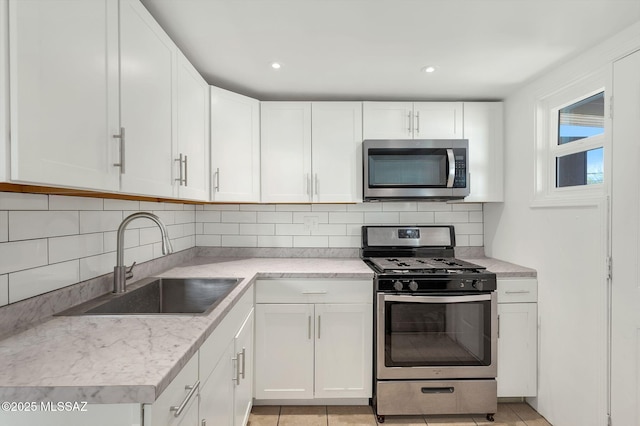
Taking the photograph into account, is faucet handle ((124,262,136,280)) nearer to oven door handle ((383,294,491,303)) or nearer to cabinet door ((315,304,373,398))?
cabinet door ((315,304,373,398))

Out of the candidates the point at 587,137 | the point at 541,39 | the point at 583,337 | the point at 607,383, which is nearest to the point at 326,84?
the point at 541,39

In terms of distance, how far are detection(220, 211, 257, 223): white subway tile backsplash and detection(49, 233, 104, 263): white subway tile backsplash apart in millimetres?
1221

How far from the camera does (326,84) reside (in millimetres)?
2291

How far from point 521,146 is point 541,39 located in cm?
81

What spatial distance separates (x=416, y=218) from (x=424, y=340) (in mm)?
1041

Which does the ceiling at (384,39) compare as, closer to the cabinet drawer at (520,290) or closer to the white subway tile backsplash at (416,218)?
the white subway tile backsplash at (416,218)

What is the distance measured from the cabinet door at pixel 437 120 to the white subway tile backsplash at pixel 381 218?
2.19 feet

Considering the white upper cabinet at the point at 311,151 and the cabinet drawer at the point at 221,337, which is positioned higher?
the white upper cabinet at the point at 311,151

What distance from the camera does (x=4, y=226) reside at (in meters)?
1.08

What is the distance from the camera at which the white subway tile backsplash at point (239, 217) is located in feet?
9.08

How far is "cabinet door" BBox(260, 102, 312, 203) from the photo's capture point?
8.14 feet

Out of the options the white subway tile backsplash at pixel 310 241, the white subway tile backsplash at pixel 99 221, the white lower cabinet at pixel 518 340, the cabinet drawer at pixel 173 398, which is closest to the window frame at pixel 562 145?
the white lower cabinet at pixel 518 340

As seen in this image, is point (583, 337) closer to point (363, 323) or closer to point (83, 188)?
point (363, 323)

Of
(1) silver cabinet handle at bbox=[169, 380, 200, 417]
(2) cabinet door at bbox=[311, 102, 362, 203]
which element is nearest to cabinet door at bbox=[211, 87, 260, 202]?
(2) cabinet door at bbox=[311, 102, 362, 203]
